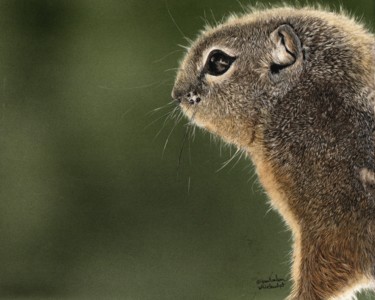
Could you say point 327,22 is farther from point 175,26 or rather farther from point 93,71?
point 93,71

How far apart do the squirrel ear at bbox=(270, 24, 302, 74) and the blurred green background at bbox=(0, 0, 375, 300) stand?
1.70 feet

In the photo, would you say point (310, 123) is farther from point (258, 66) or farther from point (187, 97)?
point (187, 97)

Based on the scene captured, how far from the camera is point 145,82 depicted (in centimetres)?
313

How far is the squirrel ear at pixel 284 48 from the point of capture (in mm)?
2608

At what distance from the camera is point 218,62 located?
9.18 feet

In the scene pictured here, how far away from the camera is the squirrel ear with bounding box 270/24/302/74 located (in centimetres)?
261
